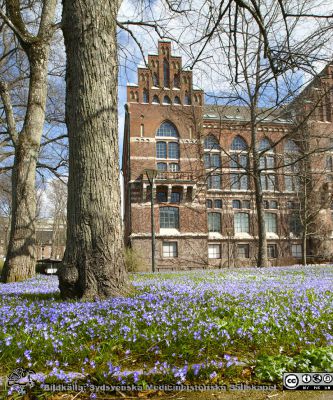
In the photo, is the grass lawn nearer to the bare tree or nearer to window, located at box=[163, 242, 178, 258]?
the bare tree

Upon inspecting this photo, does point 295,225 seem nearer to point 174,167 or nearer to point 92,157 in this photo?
point 174,167

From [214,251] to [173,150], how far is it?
10.7m

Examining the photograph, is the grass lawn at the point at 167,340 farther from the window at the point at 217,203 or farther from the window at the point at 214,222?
the window at the point at 217,203

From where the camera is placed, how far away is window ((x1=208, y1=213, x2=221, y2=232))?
35269 mm

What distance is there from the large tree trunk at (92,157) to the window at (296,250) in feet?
114

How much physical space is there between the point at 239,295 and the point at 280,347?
2189 millimetres

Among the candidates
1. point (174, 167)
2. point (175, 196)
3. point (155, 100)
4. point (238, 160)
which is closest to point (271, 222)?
point (175, 196)

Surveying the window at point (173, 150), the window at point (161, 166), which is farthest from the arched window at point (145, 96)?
the window at point (161, 166)

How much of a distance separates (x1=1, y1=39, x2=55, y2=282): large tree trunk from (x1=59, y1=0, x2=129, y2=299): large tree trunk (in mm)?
5599

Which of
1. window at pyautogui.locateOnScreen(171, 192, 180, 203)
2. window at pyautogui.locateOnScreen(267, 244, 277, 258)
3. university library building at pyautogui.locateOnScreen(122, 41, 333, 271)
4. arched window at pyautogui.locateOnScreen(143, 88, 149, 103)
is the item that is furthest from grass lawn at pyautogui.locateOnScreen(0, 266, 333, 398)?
window at pyautogui.locateOnScreen(267, 244, 277, 258)

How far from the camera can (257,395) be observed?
2096 mm

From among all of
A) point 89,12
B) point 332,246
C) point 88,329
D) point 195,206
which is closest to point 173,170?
point 195,206

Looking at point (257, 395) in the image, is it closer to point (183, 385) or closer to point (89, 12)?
point (183, 385)

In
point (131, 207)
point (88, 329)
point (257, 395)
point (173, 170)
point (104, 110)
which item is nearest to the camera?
point (257, 395)
